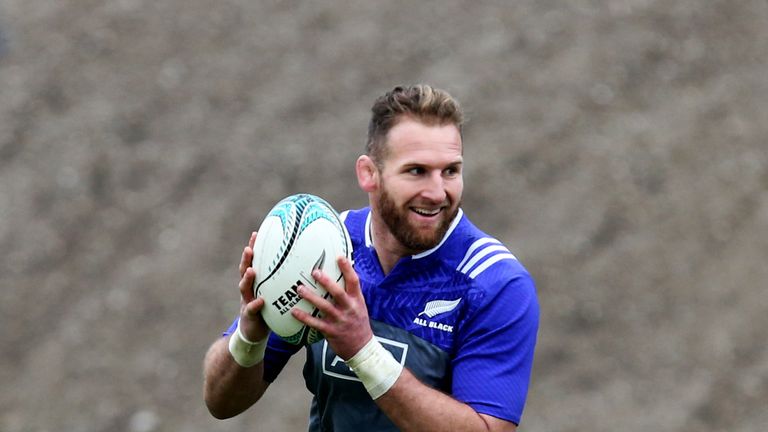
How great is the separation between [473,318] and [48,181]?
28.3ft

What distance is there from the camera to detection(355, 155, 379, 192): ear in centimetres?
448

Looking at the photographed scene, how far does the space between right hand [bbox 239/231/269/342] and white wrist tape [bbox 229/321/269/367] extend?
0.04 m

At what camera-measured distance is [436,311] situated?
4402 mm

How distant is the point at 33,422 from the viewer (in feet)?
35.1

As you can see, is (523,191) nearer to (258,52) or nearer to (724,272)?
(724,272)

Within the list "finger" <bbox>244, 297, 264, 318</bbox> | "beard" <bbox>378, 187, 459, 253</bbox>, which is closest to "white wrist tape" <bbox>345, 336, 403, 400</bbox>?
"finger" <bbox>244, 297, 264, 318</bbox>

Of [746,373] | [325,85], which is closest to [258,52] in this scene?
[325,85]

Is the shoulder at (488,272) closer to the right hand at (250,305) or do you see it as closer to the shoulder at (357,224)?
the shoulder at (357,224)

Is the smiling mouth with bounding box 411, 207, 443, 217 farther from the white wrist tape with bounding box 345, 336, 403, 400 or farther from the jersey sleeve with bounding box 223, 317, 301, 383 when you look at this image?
the jersey sleeve with bounding box 223, 317, 301, 383

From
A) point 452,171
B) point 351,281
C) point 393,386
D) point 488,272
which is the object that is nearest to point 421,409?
point 393,386

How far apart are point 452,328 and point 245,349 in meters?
0.86

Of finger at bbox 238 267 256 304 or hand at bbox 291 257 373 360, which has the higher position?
finger at bbox 238 267 256 304

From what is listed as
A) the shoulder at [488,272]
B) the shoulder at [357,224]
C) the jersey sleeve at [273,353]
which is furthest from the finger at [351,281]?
the jersey sleeve at [273,353]

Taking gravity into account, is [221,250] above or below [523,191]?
below
